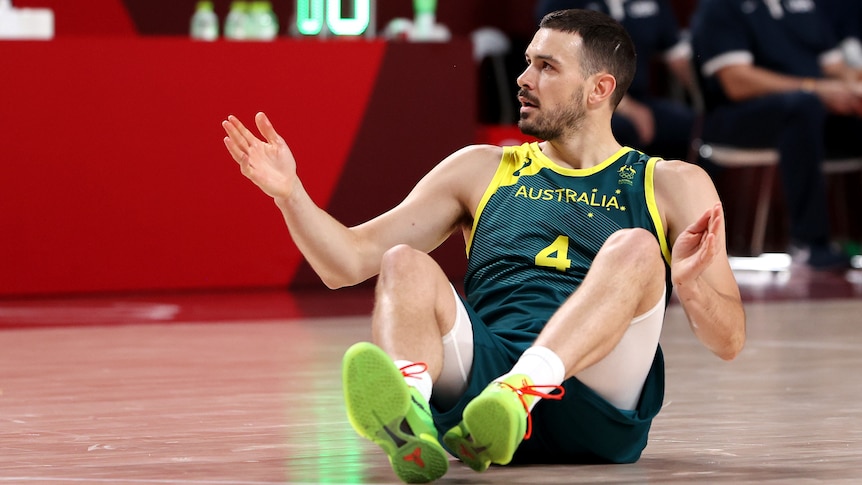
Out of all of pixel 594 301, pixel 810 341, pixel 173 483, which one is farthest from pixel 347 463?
pixel 810 341

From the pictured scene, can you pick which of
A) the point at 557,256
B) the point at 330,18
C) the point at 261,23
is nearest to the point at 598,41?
the point at 557,256

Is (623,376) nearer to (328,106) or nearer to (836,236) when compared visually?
(328,106)

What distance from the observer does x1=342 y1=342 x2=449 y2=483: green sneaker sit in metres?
1.87

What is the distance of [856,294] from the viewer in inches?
222

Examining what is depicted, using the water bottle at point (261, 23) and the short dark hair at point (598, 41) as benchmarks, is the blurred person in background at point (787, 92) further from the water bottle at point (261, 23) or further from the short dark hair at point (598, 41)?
the short dark hair at point (598, 41)

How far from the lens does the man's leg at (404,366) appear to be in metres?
1.87

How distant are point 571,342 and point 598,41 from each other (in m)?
0.61

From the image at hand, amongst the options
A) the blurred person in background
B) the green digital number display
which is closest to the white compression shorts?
the green digital number display

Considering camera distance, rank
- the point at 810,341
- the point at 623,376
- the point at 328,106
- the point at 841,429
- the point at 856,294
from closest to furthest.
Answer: the point at 623,376
the point at 841,429
the point at 810,341
the point at 856,294
the point at 328,106

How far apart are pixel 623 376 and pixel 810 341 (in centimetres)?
214

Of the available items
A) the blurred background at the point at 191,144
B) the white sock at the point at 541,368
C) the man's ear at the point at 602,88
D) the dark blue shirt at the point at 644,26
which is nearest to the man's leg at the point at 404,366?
the white sock at the point at 541,368

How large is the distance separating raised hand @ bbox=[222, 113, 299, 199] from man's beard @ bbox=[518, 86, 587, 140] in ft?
1.29

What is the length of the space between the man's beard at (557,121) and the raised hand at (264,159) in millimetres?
394

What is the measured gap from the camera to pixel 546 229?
7.63 ft
